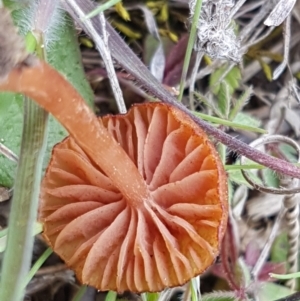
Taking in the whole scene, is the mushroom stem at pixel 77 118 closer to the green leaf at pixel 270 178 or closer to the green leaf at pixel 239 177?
the green leaf at pixel 239 177

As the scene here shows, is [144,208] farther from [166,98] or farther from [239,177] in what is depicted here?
[239,177]

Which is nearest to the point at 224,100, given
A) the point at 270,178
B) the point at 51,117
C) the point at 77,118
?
the point at 270,178

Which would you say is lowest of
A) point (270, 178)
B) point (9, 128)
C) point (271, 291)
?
point (271, 291)

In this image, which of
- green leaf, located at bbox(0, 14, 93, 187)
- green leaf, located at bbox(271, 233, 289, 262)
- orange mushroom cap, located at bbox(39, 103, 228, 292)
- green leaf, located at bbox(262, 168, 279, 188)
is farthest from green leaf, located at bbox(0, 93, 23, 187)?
green leaf, located at bbox(271, 233, 289, 262)

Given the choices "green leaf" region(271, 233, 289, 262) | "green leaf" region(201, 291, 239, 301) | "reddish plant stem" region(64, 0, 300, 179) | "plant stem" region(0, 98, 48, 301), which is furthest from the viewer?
"green leaf" region(271, 233, 289, 262)

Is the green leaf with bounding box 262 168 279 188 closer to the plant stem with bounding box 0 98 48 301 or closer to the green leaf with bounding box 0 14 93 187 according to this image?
the green leaf with bounding box 0 14 93 187

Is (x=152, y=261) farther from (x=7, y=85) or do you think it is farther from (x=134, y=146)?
(x=7, y=85)

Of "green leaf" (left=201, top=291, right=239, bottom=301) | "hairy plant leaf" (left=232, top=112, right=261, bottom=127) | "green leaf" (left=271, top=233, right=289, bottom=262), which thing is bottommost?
"green leaf" (left=201, top=291, right=239, bottom=301)
